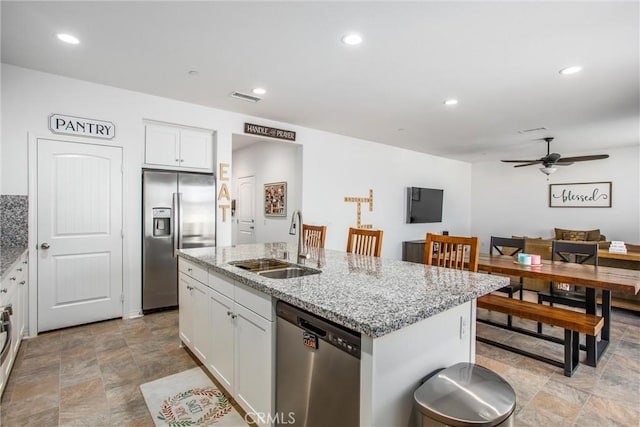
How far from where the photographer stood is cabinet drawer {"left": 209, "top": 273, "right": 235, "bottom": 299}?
1961 millimetres

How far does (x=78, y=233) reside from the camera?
3324mm

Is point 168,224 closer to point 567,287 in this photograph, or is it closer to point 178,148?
point 178,148

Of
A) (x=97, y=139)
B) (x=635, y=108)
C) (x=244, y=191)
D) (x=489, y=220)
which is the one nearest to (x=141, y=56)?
(x=97, y=139)

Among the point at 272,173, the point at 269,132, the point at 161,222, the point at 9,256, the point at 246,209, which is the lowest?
the point at 9,256

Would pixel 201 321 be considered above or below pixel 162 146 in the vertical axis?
below

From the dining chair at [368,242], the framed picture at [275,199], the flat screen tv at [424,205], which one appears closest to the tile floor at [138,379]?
the dining chair at [368,242]

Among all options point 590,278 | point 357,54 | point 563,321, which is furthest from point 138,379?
point 590,278

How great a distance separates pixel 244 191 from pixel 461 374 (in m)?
6.11

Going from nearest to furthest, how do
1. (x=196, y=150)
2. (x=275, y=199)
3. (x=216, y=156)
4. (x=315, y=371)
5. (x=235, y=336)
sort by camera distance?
1. (x=315, y=371)
2. (x=235, y=336)
3. (x=196, y=150)
4. (x=216, y=156)
5. (x=275, y=199)

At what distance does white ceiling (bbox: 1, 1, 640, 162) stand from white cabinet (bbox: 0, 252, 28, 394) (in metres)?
1.81

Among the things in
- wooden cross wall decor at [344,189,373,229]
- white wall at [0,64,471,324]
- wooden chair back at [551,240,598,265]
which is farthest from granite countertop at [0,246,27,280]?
wooden chair back at [551,240,598,265]

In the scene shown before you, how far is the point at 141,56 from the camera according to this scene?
2766mm

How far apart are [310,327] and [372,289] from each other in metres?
0.37

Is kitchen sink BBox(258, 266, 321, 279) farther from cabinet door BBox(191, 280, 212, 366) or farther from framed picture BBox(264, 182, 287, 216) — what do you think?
framed picture BBox(264, 182, 287, 216)
